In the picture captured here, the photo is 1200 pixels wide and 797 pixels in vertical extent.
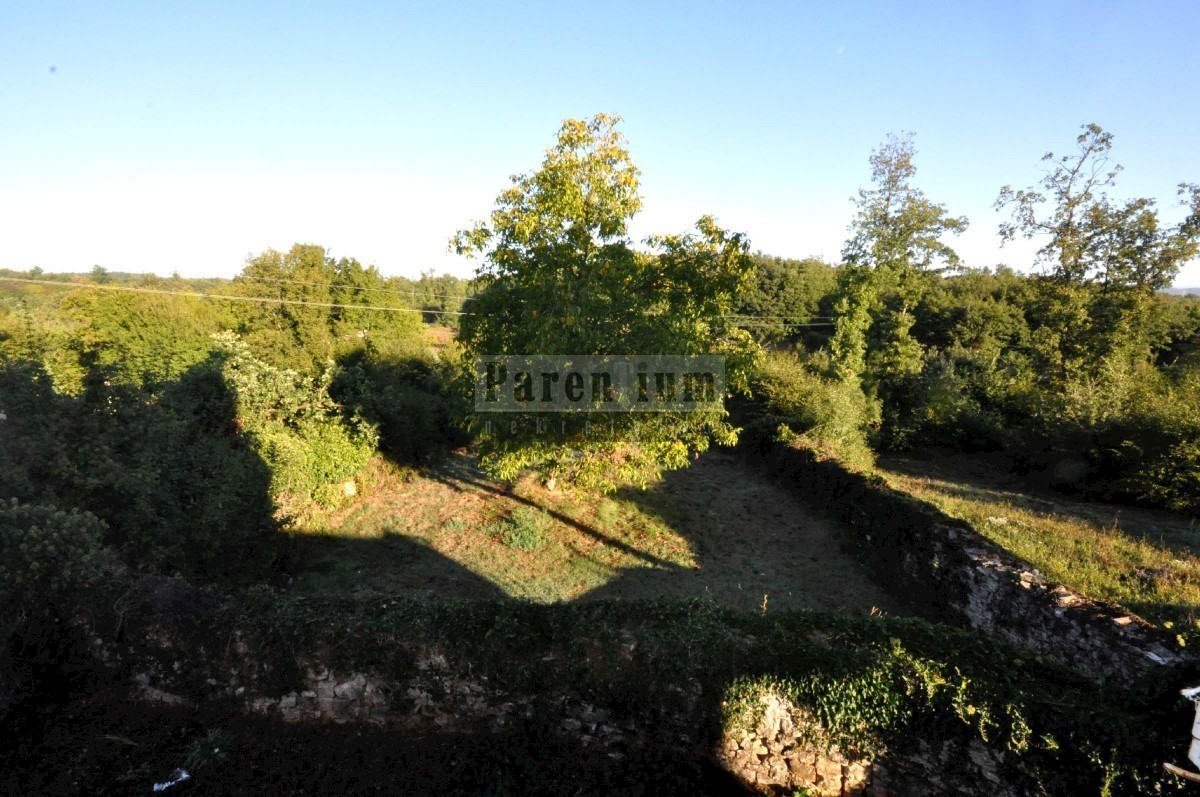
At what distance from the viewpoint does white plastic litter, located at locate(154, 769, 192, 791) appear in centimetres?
413

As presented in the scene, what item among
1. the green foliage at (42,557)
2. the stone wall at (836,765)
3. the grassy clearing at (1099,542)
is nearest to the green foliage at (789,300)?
the grassy clearing at (1099,542)

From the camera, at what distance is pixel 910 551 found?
8672 mm

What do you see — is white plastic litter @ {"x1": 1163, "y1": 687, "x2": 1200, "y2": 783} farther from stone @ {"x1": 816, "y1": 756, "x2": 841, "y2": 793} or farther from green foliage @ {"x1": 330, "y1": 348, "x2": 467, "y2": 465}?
green foliage @ {"x1": 330, "y1": 348, "x2": 467, "y2": 465}

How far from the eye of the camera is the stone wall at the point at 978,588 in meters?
5.23

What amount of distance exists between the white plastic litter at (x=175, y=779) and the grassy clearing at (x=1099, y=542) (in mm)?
9003

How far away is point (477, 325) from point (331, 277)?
19.8 m

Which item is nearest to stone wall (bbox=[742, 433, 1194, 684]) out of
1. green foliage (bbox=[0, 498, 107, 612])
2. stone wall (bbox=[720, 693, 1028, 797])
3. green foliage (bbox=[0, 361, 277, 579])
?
stone wall (bbox=[720, 693, 1028, 797])

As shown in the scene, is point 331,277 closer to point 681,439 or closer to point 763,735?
point 681,439

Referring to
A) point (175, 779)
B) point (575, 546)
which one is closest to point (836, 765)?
point (175, 779)

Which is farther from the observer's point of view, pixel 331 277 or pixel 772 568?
pixel 331 277

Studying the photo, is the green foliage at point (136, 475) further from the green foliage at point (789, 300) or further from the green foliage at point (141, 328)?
the green foliage at point (789, 300)

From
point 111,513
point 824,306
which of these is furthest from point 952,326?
point 111,513

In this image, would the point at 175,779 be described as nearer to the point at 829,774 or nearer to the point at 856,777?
the point at 829,774

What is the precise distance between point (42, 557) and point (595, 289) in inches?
271
